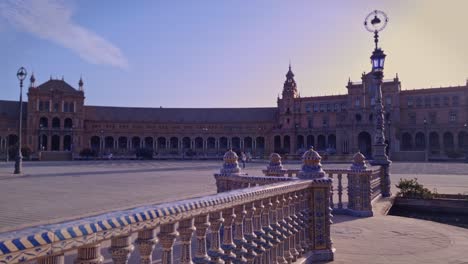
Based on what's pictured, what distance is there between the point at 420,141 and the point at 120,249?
245ft

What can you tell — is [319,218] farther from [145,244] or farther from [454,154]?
[454,154]

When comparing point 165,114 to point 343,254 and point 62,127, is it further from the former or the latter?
point 343,254

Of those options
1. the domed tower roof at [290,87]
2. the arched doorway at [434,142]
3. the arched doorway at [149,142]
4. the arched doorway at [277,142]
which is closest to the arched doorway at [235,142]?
the arched doorway at [277,142]

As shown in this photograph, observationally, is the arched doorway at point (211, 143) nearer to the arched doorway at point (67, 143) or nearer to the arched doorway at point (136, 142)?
the arched doorway at point (136, 142)

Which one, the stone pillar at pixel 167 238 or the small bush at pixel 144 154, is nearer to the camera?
the stone pillar at pixel 167 238

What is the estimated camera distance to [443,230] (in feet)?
24.5

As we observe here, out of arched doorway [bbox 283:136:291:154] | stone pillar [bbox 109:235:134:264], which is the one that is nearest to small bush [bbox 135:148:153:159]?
arched doorway [bbox 283:136:291:154]

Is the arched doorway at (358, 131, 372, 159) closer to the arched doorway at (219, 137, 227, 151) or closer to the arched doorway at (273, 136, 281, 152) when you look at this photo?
the arched doorway at (273, 136, 281, 152)

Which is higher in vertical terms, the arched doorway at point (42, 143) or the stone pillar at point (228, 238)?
the arched doorway at point (42, 143)

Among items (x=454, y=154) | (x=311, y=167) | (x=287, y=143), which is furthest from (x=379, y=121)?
(x=287, y=143)

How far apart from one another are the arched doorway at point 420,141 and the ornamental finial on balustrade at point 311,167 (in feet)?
228

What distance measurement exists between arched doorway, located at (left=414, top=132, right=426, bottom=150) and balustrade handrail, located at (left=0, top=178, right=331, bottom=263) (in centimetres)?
7298

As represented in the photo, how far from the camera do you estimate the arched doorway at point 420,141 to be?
218ft

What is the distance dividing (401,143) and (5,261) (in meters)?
75.1
